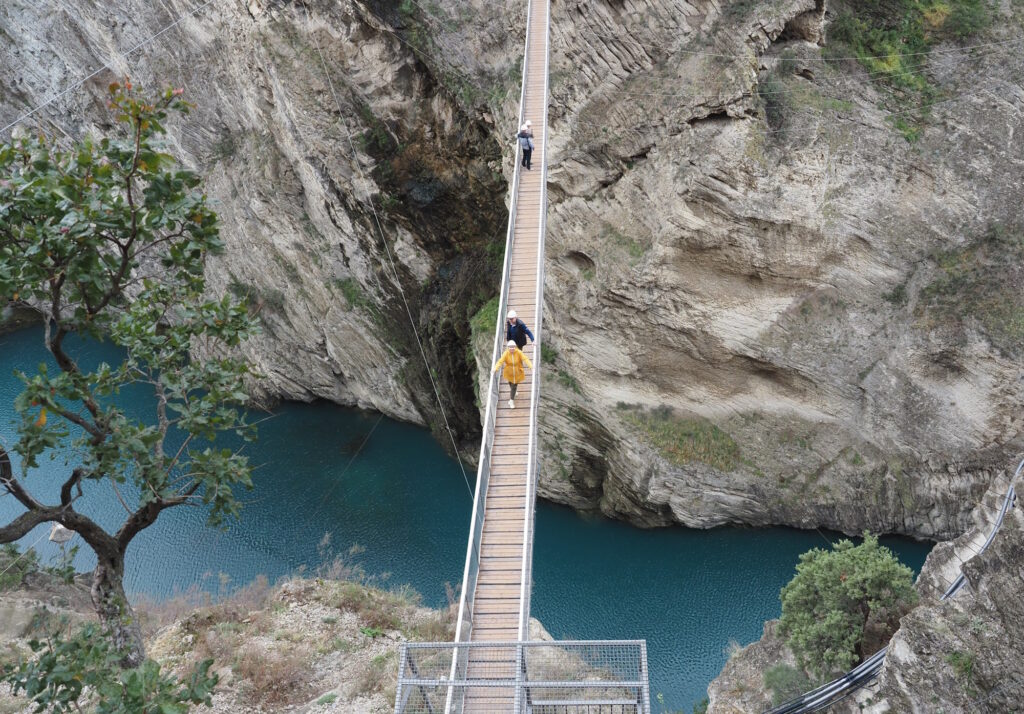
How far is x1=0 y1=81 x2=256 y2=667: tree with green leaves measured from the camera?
16.4ft

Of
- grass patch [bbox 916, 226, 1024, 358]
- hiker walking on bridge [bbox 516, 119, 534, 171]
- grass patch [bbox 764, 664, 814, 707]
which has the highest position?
hiker walking on bridge [bbox 516, 119, 534, 171]

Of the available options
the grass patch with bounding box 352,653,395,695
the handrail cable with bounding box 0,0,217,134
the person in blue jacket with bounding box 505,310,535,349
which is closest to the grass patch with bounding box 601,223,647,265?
the person in blue jacket with bounding box 505,310,535,349

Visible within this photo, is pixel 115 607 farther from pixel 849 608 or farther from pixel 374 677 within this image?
pixel 849 608

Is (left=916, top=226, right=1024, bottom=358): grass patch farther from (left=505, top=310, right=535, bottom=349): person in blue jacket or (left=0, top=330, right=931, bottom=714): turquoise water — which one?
(left=505, top=310, right=535, bottom=349): person in blue jacket

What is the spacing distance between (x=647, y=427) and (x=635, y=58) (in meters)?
7.51

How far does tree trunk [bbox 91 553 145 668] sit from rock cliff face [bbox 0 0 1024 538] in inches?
439

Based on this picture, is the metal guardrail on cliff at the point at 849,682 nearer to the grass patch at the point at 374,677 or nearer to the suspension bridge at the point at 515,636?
the suspension bridge at the point at 515,636

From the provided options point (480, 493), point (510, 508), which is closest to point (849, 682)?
point (510, 508)

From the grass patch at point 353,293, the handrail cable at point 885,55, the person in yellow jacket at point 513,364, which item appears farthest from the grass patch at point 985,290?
the grass patch at point 353,293

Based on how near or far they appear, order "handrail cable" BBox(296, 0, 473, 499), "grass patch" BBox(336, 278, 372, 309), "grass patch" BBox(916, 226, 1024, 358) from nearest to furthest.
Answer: "grass patch" BBox(916, 226, 1024, 358)
"handrail cable" BBox(296, 0, 473, 499)
"grass patch" BBox(336, 278, 372, 309)

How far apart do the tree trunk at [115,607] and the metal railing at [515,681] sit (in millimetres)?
2336

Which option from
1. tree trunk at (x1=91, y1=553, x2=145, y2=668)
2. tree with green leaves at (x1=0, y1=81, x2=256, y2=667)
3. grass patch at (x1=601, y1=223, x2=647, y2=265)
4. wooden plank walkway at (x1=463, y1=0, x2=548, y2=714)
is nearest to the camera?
tree with green leaves at (x1=0, y1=81, x2=256, y2=667)

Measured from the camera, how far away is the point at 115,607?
6277mm

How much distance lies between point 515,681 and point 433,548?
40.8 feet
